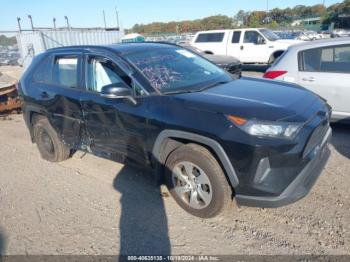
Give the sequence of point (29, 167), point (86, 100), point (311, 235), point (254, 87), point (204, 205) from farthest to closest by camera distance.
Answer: point (29, 167), point (86, 100), point (254, 87), point (204, 205), point (311, 235)

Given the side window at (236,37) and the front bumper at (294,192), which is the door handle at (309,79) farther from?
the side window at (236,37)

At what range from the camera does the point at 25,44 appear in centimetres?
1558

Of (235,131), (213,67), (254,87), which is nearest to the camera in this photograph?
(235,131)

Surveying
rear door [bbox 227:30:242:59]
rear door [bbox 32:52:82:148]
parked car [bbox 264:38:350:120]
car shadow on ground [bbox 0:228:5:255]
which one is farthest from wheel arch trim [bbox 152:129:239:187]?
rear door [bbox 227:30:242:59]

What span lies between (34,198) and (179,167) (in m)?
2.06

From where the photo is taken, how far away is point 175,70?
149 inches

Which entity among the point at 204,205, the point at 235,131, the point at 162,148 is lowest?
the point at 204,205

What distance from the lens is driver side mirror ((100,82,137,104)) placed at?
10.7ft

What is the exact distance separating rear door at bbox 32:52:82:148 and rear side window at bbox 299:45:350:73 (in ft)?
12.1

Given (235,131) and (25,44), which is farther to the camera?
(25,44)

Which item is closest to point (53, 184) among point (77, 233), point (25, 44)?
point (77, 233)

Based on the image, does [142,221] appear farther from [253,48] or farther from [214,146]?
[253,48]

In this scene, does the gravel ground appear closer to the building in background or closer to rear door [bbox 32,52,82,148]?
rear door [bbox 32,52,82,148]

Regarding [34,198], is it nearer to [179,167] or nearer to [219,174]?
[179,167]
